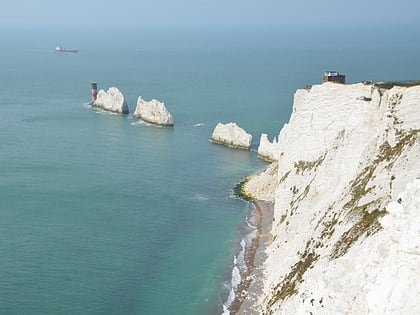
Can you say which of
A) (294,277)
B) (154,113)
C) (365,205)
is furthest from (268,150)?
(365,205)

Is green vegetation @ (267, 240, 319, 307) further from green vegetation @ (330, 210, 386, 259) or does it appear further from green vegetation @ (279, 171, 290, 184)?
green vegetation @ (279, 171, 290, 184)

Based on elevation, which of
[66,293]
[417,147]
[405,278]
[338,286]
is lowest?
[66,293]

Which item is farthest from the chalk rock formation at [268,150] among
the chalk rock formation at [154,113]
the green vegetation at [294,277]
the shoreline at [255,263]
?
the green vegetation at [294,277]

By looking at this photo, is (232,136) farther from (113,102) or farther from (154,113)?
(113,102)

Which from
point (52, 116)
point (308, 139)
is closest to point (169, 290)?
point (308, 139)

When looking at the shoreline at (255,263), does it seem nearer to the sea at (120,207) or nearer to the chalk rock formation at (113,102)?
the sea at (120,207)

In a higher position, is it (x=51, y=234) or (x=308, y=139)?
(x=308, y=139)

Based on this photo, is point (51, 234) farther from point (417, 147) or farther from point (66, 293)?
point (417, 147)
